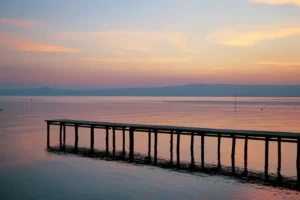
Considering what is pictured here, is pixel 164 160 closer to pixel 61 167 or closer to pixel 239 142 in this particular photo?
pixel 61 167

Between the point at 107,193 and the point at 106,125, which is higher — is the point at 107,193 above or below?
below

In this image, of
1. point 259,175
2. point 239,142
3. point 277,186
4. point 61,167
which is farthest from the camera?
point 239,142

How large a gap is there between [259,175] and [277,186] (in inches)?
110

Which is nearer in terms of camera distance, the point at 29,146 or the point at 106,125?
the point at 106,125

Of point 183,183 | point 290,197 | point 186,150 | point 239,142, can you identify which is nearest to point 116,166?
point 183,183

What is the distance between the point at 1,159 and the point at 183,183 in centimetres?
1578

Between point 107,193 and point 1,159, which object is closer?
point 107,193

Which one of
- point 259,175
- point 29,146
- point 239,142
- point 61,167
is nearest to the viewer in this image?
point 259,175

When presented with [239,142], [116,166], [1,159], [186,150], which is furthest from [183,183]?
[239,142]

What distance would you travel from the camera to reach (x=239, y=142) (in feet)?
126

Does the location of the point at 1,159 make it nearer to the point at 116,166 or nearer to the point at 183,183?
the point at 116,166

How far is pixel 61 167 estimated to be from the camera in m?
25.3

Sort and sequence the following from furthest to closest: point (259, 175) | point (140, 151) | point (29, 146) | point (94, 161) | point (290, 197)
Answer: point (29, 146), point (140, 151), point (94, 161), point (259, 175), point (290, 197)

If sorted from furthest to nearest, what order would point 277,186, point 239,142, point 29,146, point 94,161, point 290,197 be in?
point 239,142, point 29,146, point 94,161, point 277,186, point 290,197
